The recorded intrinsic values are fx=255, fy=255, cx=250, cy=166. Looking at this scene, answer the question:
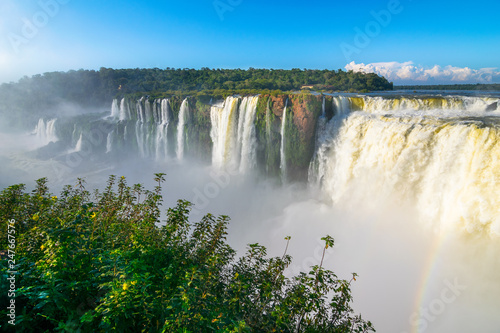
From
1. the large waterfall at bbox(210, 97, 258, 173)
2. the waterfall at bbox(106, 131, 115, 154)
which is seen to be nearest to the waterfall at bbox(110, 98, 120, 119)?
the waterfall at bbox(106, 131, 115, 154)

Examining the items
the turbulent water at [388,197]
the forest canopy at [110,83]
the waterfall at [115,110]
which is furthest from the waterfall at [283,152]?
the waterfall at [115,110]

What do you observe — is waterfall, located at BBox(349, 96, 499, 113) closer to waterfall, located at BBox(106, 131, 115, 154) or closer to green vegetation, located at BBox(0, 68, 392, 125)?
green vegetation, located at BBox(0, 68, 392, 125)

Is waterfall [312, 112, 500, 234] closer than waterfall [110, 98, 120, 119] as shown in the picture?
Yes

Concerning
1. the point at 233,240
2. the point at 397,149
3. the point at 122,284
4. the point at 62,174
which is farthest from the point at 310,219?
the point at 62,174

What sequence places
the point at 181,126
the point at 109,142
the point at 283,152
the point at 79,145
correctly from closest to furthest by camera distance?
the point at 283,152 → the point at 181,126 → the point at 109,142 → the point at 79,145

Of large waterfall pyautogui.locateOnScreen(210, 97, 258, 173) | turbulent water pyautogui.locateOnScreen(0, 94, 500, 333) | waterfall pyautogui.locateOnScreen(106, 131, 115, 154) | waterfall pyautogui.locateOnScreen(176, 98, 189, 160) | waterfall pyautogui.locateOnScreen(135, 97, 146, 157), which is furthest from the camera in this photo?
waterfall pyautogui.locateOnScreen(106, 131, 115, 154)

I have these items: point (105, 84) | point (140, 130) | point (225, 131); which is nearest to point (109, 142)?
point (140, 130)

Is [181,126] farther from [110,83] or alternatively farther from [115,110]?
[110,83]
